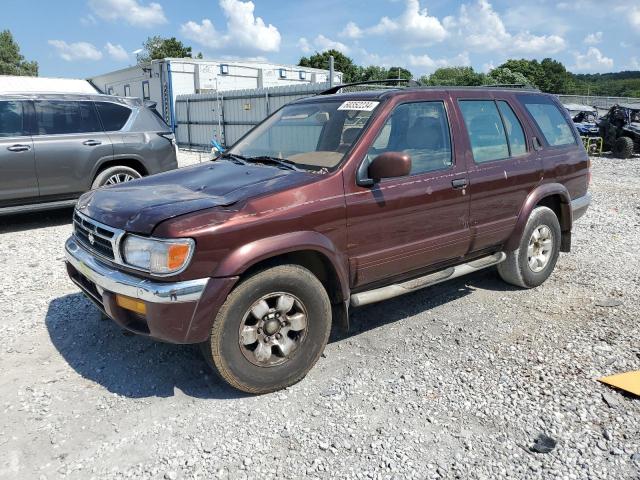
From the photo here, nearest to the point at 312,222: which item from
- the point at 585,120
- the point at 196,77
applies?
the point at 585,120

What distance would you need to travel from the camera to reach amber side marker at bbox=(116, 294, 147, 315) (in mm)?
2891

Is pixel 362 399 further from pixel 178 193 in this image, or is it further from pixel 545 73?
pixel 545 73

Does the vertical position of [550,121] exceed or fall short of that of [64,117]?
it falls short

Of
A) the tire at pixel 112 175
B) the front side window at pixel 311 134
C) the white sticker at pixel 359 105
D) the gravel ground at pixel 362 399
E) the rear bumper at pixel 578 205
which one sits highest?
the white sticker at pixel 359 105

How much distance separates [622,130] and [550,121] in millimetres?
14929

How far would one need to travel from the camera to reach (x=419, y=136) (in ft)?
13.0

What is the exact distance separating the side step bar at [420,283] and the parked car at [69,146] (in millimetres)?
5437

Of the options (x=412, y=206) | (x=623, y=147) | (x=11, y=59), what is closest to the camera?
(x=412, y=206)

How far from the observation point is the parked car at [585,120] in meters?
19.9

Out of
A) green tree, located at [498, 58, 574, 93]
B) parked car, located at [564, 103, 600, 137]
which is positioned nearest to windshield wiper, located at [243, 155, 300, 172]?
parked car, located at [564, 103, 600, 137]

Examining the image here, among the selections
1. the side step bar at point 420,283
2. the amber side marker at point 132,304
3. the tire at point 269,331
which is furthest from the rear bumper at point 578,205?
the amber side marker at point 132,304

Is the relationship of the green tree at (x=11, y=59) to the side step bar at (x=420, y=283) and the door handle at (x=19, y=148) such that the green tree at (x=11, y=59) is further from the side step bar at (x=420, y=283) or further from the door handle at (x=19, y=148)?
the side step bar at (x=420, y=283)

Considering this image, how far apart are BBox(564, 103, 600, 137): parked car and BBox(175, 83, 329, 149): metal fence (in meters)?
10.7

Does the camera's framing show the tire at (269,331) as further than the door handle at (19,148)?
No
